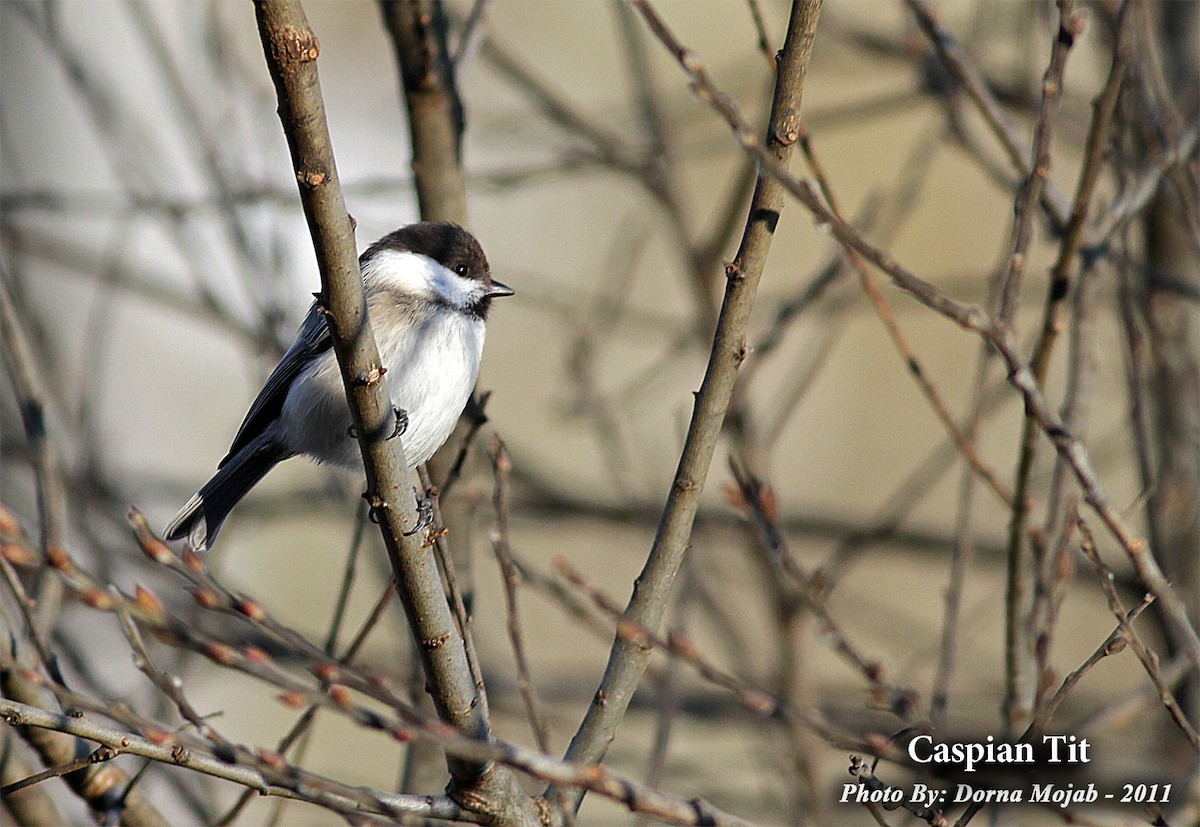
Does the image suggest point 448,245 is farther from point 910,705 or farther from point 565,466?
point 565,466

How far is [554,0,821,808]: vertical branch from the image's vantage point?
1.60 metres

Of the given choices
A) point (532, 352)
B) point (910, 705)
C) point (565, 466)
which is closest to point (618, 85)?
point (532, 352)

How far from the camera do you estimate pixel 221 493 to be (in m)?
2.72

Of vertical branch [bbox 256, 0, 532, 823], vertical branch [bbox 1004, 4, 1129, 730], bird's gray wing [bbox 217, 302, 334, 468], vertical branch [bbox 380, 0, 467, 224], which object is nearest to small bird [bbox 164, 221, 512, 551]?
bird's gray wing [bbox 217, 302, 334, 468]

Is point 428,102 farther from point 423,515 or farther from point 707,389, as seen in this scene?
point 707,389

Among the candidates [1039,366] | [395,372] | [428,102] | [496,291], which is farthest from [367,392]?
[1039,366]

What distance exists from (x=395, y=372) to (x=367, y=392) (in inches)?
36.0

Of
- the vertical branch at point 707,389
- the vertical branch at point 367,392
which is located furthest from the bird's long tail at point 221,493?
the vertical branch at point 707,389

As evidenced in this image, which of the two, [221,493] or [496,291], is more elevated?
[496,291]

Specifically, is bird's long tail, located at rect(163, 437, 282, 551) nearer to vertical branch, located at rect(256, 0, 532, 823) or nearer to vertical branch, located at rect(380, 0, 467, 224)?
vertical branch, located at rect(380, 0, 467, 224)

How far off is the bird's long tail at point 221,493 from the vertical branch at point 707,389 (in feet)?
3.93

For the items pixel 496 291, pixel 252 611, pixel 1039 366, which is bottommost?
pixel 252 611

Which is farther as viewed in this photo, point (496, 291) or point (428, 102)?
point (496, 291)

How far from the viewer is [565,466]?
8484 millimetres
